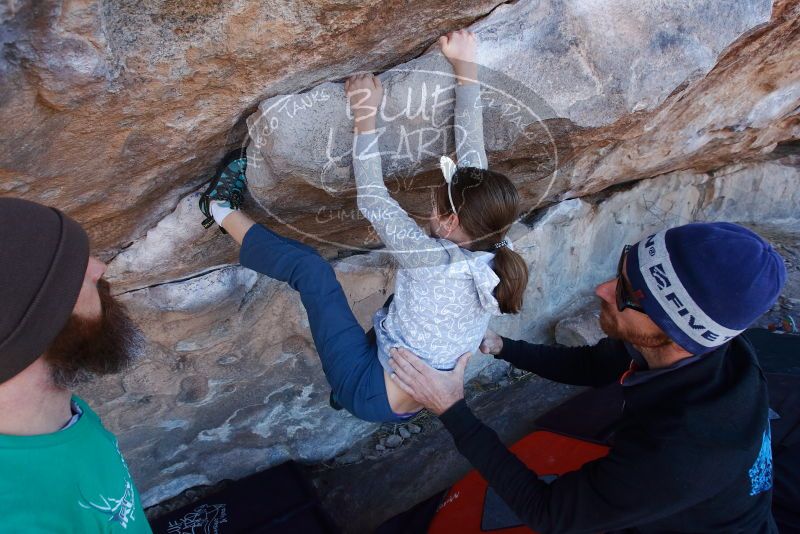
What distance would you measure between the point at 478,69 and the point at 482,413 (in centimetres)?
196

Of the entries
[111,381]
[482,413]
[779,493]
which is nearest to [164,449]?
[111,381]

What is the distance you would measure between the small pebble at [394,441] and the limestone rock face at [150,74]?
5.90 feet

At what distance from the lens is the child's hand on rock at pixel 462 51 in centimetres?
162

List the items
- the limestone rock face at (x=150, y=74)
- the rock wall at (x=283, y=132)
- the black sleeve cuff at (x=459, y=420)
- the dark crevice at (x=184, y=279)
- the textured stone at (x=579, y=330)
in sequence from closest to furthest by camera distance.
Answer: the limestone rock face at (x=150, y=74) < the rock wall at (x=283, y=132) < the black sleeve cuff at (x=459, y=420) < the dark crevice at (x=184, y=279) < the textured stone at (x=579, y=330)

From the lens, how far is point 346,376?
1819 mm

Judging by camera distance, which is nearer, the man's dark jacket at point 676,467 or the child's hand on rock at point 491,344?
the man's dark jacket at point 676,467

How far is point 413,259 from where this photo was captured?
5.51 ft

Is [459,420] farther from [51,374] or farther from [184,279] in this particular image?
[184,279]

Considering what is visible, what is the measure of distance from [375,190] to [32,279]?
37.4 inches

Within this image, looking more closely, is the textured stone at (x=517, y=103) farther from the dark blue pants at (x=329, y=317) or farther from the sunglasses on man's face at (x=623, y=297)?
the sunglasses on man's face at (x=623, y=297)

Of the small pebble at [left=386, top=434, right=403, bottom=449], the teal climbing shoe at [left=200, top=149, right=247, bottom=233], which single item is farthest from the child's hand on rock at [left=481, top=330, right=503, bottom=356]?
the small pebble at [left=386, top=434, right=403, bottom=449]

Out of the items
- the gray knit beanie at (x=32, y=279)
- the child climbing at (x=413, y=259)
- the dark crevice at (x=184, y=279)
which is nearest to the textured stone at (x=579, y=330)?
the child climbing at (x=413, y=259)

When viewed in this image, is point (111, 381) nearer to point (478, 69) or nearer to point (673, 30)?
point (478, 69)

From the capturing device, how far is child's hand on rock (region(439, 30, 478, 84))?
162cm
